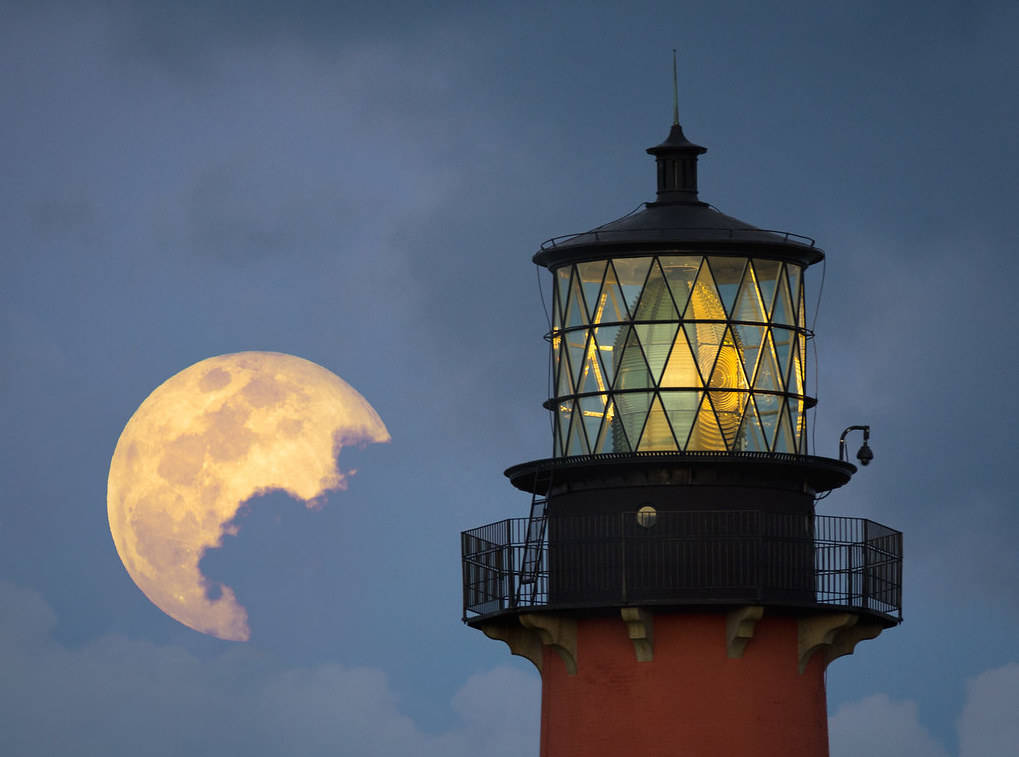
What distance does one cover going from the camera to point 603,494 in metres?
44.2

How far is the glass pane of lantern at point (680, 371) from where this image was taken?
43906 millimetres

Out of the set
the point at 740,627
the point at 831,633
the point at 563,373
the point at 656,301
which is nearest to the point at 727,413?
the point at 656,301

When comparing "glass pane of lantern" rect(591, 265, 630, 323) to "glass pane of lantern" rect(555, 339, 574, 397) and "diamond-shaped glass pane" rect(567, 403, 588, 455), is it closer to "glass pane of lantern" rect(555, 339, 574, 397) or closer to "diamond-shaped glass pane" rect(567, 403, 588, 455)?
"glass pane of lantern" rect(555, 339, 574, 397)

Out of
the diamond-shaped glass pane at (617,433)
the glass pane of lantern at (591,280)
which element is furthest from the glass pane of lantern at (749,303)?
the diamond-shaped glass pane at (617,433)

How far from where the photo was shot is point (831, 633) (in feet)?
145

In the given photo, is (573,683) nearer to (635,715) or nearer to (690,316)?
(635,715)

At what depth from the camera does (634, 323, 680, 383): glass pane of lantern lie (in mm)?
44000

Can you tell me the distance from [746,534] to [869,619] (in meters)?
2.85

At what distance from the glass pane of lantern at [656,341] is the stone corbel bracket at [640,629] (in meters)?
3.49

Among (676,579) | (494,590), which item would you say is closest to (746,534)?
(676,579)

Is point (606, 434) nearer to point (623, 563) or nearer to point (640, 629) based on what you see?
point (623, 563)

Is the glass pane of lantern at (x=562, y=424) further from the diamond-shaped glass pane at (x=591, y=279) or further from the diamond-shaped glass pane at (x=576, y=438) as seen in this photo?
the diamond-shaped glass pane at (x=591, y=279)

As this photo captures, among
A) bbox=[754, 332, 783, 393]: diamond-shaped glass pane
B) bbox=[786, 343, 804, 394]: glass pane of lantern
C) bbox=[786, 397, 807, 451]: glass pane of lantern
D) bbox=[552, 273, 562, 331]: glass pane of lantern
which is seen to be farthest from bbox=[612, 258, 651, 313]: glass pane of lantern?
bbox=[786, 397, 807, 451]: glass pane of lantern

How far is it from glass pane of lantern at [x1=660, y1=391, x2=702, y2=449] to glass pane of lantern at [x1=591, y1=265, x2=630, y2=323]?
1207 millimetres
